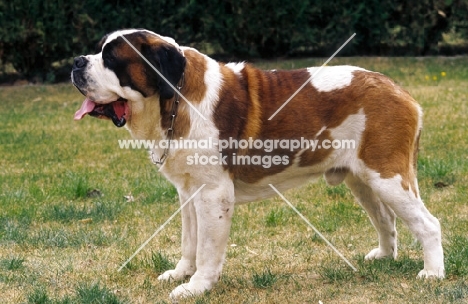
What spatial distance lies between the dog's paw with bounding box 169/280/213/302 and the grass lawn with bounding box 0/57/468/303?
0.23ft

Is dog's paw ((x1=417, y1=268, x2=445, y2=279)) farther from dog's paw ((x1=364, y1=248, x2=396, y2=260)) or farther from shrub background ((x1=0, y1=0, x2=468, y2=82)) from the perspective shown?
shrub background ((x1=0, y1=0, x2=468, y2=82))

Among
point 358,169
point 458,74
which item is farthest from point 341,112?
point 458,74

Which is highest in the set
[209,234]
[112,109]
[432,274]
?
[112,109]

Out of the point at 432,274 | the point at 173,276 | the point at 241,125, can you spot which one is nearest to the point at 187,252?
the point at 173,276

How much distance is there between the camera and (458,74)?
43.6 ft

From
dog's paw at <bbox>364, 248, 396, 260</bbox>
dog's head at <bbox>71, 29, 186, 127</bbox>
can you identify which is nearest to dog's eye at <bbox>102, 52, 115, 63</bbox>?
dog's head at <bbox>71, 29, 186, 127</bbox>

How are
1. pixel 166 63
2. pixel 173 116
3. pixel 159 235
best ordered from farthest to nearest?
1. pixel 159 235
2. pixel 173 116
3. pixel 166 63

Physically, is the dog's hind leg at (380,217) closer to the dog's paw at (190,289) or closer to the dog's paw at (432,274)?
the dog's paw at (432,274)

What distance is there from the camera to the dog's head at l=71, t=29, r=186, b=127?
193 inches

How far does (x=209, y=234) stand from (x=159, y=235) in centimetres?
158

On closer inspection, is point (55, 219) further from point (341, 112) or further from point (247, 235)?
point (341, 112)

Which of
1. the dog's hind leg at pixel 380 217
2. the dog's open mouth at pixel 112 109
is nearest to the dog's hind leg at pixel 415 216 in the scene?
the dog's hind leg at pixel 380 217

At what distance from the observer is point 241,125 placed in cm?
509

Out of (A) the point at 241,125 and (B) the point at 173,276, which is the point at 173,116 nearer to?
(A) the point at 241,125
